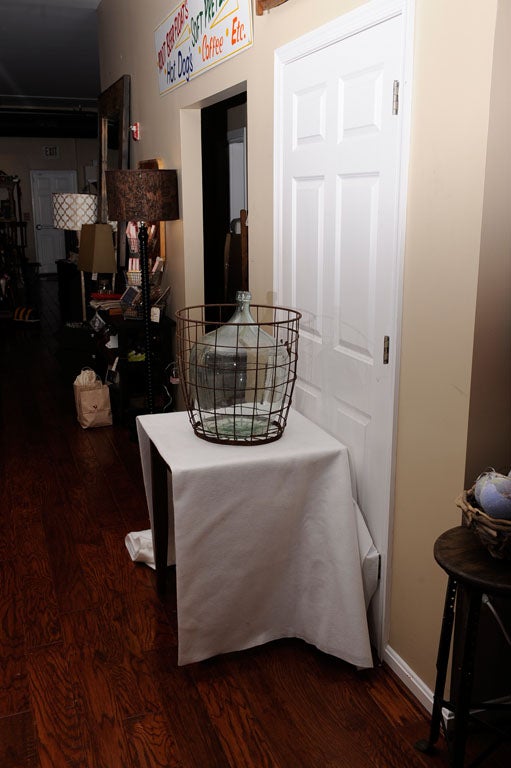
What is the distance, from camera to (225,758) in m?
2.03

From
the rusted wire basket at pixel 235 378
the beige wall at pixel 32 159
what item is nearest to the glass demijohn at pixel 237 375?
the rusted wire basket at pixel 235 378

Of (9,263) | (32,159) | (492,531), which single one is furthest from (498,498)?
(32,159)

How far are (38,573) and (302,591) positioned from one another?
48.7 inches

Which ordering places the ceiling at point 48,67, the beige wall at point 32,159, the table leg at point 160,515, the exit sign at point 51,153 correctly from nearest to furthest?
the table leg at point 160,515
the ceiling at point 48,67
the beige wall at point 32,159
the exit sign at point 51,153

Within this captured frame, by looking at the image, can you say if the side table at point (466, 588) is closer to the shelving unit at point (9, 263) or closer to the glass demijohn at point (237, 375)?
the glass demijohn at point (237, 375)

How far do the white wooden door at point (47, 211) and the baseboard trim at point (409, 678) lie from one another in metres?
13.7

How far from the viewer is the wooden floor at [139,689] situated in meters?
2.05

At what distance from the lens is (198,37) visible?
11.7ft

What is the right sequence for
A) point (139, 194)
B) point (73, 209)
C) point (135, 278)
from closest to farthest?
point (139, 194)
point (135, 278)
point (73, 209)

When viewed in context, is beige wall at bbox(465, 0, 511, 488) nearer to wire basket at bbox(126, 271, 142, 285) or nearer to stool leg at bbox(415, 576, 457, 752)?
stool leg at bbox(415, 576, 457, 752)

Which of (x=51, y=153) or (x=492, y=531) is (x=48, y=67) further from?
(x=492, y=531)

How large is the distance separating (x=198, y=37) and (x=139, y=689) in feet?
9.84

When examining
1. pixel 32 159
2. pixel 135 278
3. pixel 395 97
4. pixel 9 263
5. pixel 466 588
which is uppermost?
pixel 32 159

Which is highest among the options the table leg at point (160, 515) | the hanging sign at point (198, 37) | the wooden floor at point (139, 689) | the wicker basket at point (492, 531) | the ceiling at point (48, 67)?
the ceiling at point (48, 67)
